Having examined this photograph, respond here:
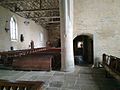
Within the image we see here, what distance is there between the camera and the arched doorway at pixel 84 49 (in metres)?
11.0

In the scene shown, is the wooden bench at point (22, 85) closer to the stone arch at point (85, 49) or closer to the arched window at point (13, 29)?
the stone arch at point (85, 49)

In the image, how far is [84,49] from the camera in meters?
12.9

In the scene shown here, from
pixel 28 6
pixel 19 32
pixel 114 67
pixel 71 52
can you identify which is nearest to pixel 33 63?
pixel 71 52

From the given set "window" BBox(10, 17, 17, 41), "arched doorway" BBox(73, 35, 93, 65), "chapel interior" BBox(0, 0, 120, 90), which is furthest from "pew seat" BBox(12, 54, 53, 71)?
"window" BBox(10, 17, 17, 41)

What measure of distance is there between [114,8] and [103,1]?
2.28 ft

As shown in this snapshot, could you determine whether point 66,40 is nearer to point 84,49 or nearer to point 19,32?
point 84,49

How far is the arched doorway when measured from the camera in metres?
11.0

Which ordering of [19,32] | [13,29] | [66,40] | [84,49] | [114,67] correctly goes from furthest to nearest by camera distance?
1. [19,32]
2. [13,29]
3. [84,49]
4. [66,40]
5. [114,67]

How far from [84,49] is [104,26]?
374cm

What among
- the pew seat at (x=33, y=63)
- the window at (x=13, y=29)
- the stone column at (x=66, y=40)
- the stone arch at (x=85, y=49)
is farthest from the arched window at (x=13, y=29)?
the stone column at (x=66, y=40)

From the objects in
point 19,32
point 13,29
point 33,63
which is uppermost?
point 13,29

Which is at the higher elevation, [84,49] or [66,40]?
[66,40]

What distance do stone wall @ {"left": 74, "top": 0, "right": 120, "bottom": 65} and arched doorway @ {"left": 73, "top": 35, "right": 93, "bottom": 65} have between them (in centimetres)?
111

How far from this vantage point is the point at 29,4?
14.1m
